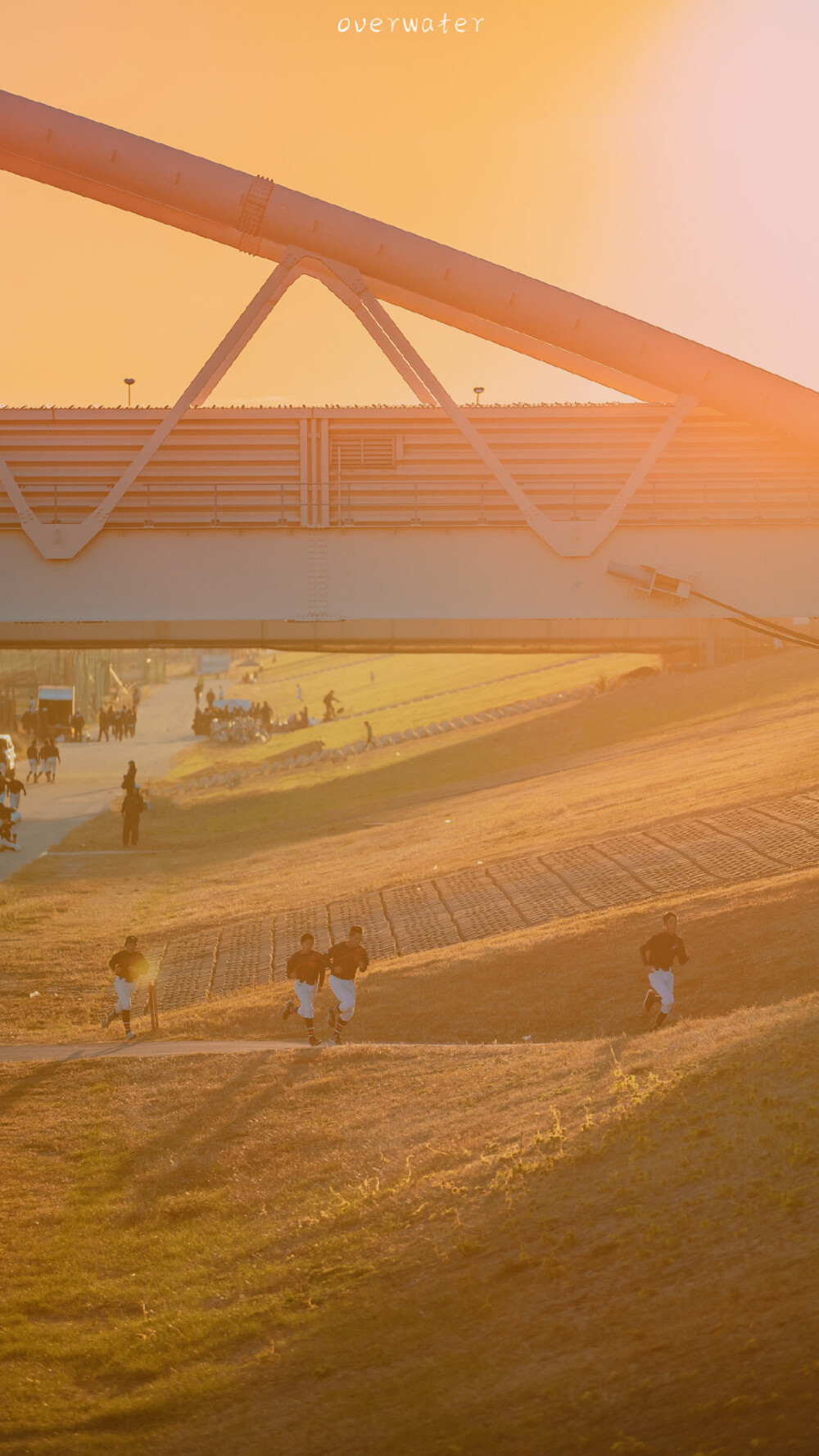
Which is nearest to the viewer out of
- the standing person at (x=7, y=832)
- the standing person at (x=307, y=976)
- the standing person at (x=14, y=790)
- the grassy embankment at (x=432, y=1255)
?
the grassy embankment at (x=432, y=1255)

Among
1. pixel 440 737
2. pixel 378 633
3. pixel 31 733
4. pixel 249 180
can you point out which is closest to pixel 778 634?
pixel 378 633

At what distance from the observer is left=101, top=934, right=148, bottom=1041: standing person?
19.4m

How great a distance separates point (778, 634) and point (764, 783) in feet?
33.3

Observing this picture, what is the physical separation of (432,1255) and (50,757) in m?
50.2

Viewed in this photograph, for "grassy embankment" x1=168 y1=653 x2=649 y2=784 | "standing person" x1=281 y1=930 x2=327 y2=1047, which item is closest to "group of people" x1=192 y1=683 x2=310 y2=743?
"grassy embankment" x1=168 y1=653 x2=649 y2=784

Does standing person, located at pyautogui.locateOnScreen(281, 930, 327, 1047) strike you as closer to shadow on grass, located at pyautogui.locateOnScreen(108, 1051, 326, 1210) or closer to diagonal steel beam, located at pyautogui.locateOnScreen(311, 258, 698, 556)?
shadow on grass, located at pyautogui.locateOnScreen(108, 1051, 326, 1210)

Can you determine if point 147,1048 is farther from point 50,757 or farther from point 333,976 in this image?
point 50,757

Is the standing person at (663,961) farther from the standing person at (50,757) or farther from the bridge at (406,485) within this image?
the standing person at (50,757)

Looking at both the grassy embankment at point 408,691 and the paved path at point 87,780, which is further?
the grassy embankment at point 408,691

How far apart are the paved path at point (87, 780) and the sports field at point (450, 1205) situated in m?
Answer: 15.7

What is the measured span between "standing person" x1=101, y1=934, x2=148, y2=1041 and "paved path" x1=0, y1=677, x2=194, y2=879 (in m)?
15.4

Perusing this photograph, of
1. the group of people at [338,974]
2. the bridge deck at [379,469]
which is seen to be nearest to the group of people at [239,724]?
the group of people at [338,974]

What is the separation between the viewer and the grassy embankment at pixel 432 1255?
8789mm

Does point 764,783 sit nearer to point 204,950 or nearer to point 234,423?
point 204,950
